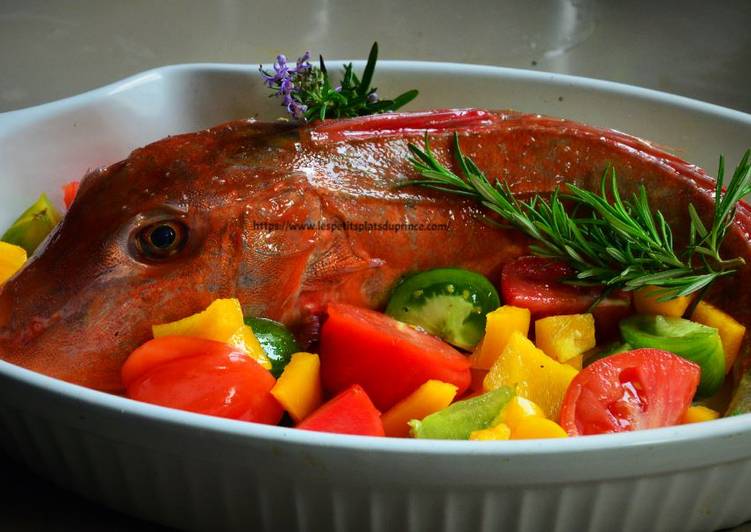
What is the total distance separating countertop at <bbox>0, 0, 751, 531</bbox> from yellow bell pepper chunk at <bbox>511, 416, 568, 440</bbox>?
343cm

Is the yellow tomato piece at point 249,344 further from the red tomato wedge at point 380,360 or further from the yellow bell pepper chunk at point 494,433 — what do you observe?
the yellow bell pepper chunk at point 494,433

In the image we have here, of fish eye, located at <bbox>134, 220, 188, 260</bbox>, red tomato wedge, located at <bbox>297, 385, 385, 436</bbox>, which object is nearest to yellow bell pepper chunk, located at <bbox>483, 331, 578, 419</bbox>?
red tomato wedge, located at <bbox>297, 385, 385, 436</bbox>

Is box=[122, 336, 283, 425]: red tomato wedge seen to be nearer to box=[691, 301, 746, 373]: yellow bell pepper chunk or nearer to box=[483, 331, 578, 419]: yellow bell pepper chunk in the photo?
box=[483, 331, 578, 419]: yellow bell pepper chunk

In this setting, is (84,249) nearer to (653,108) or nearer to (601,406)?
(601,406)

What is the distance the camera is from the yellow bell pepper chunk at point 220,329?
2.22 metres

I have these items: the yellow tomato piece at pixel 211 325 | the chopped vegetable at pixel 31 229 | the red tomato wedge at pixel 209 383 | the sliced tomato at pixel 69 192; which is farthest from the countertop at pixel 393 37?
the red tomato wedge at pixel 209 383

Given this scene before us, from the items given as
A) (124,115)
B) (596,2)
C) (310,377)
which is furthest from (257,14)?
(310,377)

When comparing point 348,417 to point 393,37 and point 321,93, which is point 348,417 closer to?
point 321,93

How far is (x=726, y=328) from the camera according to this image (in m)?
2.44

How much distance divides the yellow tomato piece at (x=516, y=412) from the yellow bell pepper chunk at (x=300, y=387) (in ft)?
1.48

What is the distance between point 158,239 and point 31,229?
74 cm

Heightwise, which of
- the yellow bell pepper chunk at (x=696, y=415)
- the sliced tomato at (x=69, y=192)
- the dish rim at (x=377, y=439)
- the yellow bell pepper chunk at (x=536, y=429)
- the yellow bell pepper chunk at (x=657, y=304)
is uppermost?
the dish rim at (x=377, y=439)

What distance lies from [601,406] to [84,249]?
123 cm

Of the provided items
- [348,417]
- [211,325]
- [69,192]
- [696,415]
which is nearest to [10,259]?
[69,192]
